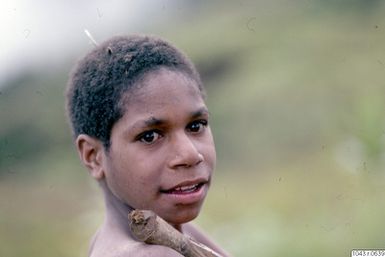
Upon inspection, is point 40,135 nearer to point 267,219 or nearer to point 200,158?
point 267,219

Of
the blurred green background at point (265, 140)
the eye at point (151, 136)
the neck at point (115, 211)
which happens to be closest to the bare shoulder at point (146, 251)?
the neck at point (115, 211)

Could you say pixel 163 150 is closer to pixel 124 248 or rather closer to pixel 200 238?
pixel 124 248

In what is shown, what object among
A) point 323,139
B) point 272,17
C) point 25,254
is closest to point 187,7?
point 272,17

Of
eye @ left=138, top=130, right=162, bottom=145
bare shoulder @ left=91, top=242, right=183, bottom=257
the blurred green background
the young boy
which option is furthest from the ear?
the blurred green background

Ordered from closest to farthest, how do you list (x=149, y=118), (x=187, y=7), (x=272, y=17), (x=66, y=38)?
(x=149, y=118) → (x=66, y=38) → (x=272, y=17) → (x=187, y=7)

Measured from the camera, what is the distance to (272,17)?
13.6 ft

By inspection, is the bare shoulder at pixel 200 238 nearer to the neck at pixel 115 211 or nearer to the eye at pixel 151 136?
A: the neck at pixel 115 211

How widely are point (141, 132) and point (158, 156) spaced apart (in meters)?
0.07

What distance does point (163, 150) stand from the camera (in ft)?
6.90

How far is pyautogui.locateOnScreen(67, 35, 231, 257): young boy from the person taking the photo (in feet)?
6.91

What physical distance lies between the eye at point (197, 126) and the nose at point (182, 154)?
2.2 inches

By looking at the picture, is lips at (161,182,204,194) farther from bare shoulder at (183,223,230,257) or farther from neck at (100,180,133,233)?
bare shoulder at (183,223,230,257)

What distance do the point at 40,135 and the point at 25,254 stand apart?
1.78 feet

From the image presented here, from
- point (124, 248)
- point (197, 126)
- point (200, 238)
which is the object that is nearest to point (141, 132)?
point (197, 126)
